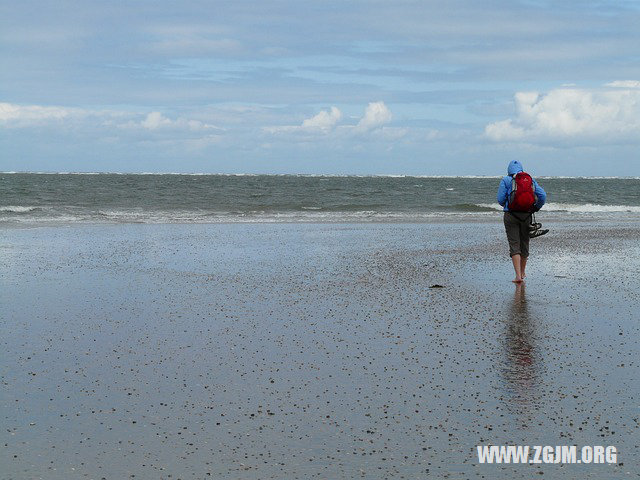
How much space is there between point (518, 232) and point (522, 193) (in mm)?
618

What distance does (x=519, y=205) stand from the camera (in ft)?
41.4

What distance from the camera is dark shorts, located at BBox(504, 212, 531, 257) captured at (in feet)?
41.2

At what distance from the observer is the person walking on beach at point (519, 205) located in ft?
41.1

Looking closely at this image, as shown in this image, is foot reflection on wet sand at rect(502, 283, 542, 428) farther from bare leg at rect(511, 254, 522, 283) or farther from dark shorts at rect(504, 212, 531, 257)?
dark shorts at rect(504, 212, 531, 257)

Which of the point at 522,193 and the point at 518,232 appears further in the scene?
the point at 518,232

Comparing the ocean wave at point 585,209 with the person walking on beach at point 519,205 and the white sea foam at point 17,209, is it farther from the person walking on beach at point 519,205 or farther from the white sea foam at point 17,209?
the person walking on beach at point 519,205

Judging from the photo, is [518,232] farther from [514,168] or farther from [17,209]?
[17,209]

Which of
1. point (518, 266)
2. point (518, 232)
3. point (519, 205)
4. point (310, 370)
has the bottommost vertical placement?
point (310, 370)

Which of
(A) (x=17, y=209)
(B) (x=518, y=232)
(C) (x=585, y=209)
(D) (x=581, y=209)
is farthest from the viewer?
(C) (x=585, y=209)

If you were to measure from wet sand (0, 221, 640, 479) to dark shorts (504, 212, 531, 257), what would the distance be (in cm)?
54

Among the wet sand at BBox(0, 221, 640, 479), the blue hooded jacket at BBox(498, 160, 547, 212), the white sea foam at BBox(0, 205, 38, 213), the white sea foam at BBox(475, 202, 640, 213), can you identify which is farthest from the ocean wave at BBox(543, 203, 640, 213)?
the blue hooded jacket at BBox(498, 160, 547, 212)

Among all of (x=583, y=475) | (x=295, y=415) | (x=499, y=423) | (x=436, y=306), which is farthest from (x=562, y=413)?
(x=436, y=306)

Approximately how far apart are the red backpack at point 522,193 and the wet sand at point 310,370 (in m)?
1.22

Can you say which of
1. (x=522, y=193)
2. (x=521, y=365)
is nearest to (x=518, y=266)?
(x=522, y=193)
